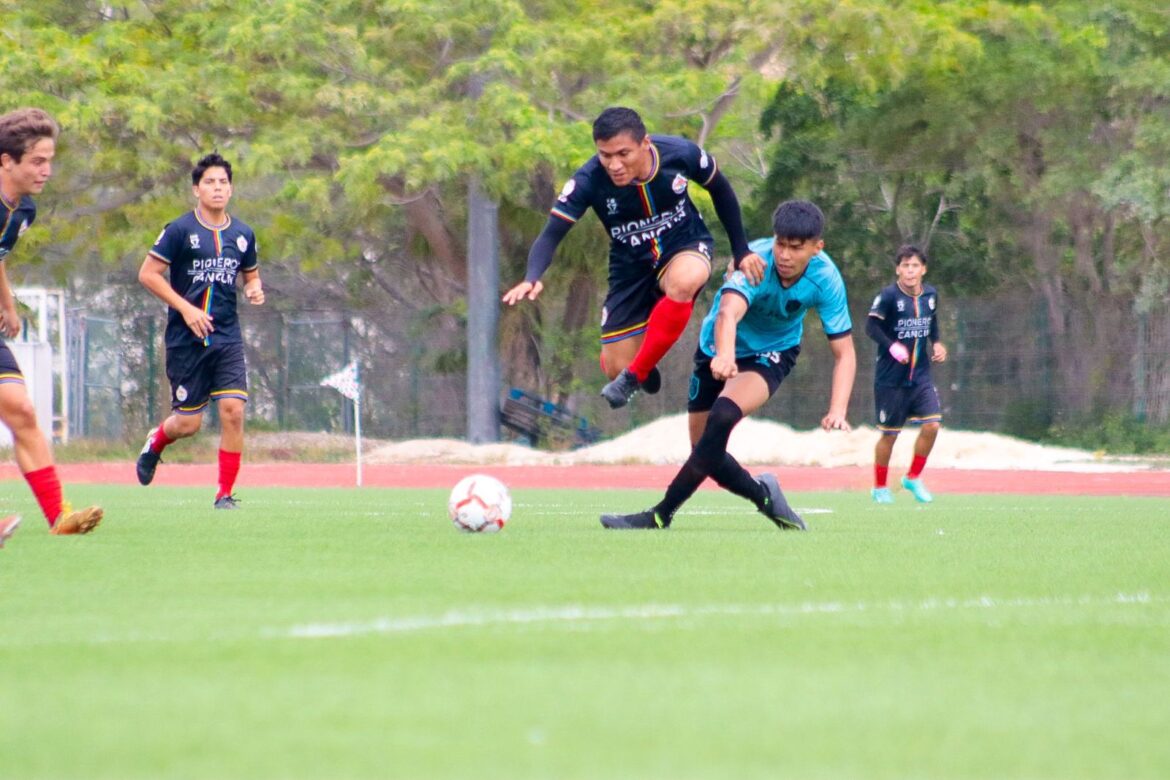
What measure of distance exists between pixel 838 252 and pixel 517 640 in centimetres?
2680

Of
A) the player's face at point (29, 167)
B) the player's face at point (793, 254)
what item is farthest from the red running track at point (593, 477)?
the player's face at point (29, 167)

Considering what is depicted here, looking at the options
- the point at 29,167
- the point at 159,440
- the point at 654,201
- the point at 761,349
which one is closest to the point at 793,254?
the point at 761,349

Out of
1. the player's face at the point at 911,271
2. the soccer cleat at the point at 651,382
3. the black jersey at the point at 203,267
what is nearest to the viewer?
the soccer cleat at the point at 651,382

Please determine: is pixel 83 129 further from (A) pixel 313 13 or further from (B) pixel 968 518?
(B) pixel 968 518

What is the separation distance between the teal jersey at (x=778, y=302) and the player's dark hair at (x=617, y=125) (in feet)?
2.87

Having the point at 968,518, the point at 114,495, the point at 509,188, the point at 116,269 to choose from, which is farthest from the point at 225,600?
the point at 116,269

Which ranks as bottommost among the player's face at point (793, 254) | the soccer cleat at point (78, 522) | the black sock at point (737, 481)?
the soccer cleat at point (78, 522)

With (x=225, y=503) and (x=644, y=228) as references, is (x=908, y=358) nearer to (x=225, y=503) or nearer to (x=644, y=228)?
(x=644, y=228)

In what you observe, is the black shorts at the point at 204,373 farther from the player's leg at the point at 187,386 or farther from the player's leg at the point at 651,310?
the player's leg at the point at 651,310

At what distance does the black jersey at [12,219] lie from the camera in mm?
8391

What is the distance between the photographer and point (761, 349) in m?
9.45

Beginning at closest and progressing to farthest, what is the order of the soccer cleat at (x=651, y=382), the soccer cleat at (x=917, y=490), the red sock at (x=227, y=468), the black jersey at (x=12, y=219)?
the black jersey at (x=12, y=219)
the soccer cleat at (x=651, y=382)
the red sock at (x=227, y=468)
the soccer cleat at (x=917, y=490)

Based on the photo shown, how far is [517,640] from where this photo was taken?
4766mm

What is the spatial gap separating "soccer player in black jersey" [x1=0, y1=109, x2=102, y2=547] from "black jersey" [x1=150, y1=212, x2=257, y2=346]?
2658 mm
